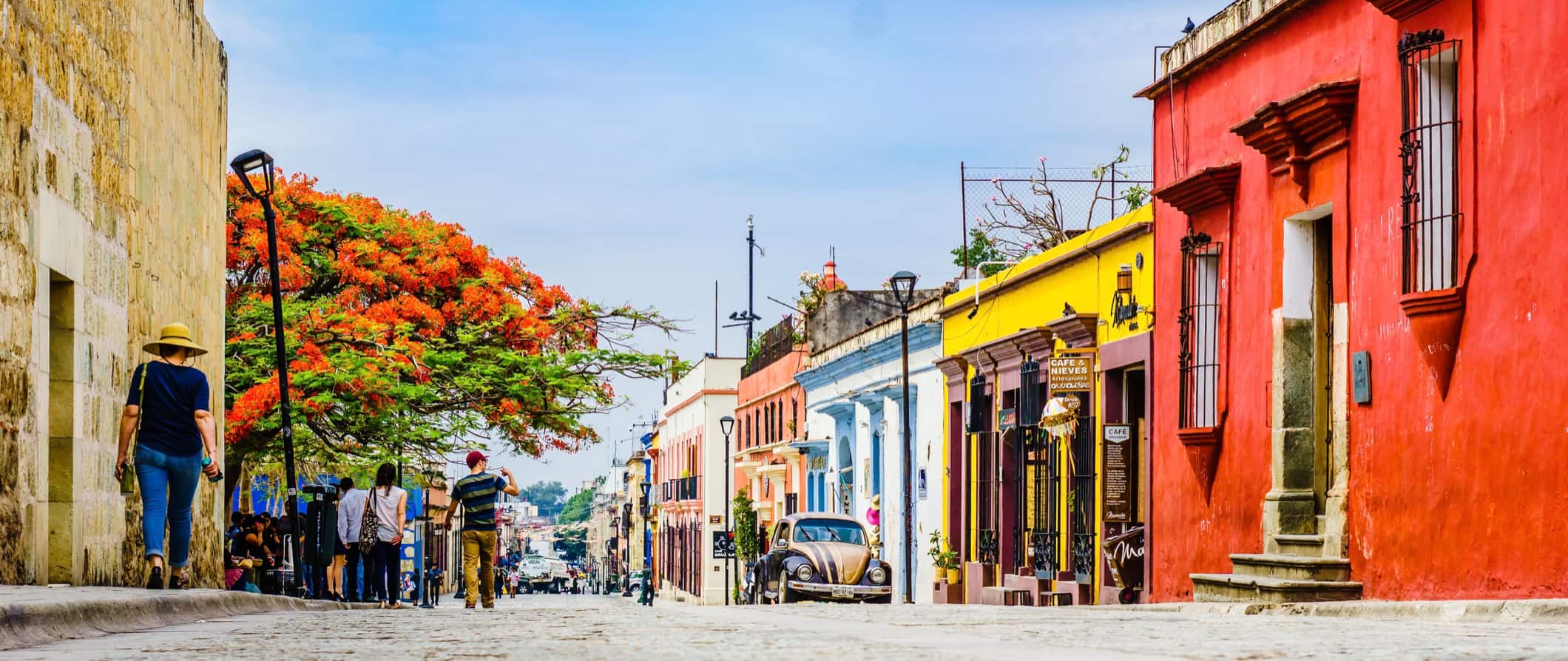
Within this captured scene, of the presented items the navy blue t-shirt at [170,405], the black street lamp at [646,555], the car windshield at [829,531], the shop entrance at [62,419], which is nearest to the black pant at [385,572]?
the shop entrance at [62,419]

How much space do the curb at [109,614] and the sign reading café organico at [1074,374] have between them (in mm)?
10289

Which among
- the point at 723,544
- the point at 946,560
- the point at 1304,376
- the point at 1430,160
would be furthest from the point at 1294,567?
the point at 723,544

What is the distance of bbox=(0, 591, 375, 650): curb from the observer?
7.25 metres

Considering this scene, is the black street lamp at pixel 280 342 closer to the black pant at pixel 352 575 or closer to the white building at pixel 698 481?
the black pant at pixel 352 575

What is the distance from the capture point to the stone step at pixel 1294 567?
43.9 feet

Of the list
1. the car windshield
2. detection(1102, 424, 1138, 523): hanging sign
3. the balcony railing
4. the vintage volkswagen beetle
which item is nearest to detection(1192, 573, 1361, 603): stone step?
detection(1102, 424, 1138, 523): hanging sign

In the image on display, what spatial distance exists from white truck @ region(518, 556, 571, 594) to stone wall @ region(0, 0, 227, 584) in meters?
79.4

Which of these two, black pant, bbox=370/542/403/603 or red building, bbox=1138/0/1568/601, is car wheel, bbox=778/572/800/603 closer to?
black pant, bbox=370/542/403/603

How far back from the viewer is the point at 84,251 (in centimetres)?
1195

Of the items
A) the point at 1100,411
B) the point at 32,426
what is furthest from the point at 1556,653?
the point at 1100,411

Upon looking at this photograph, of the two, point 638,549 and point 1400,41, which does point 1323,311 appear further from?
point 638,549

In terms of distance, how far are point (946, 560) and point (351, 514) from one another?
435 inches

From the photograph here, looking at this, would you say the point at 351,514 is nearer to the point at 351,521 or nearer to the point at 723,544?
the point at 351,521

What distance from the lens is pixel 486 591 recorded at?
1644 cm
